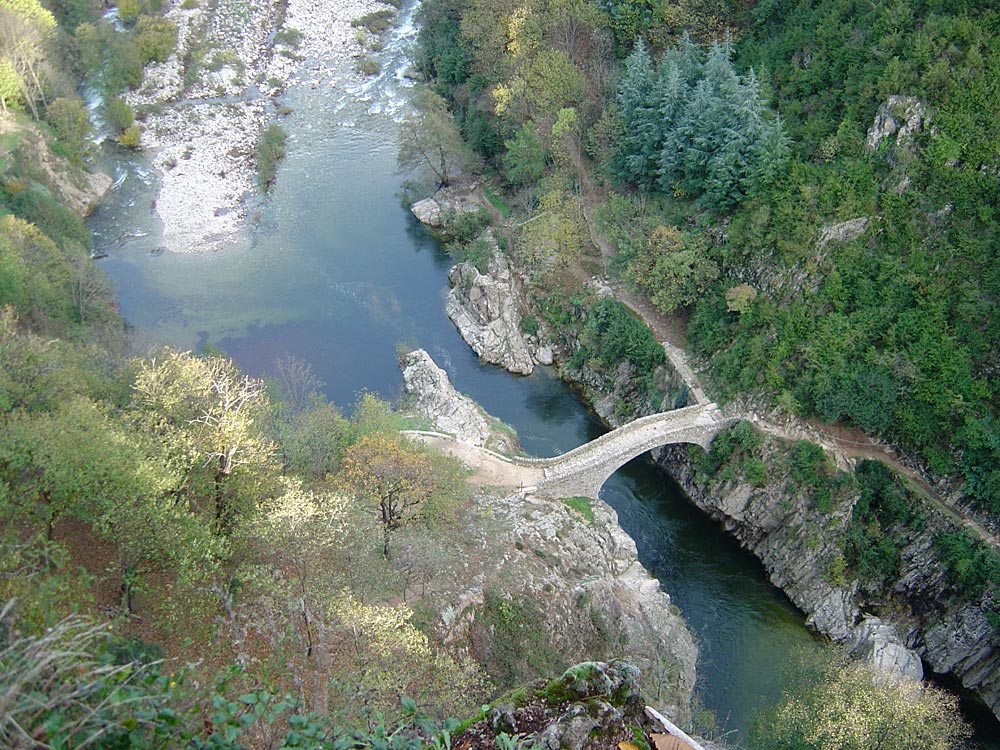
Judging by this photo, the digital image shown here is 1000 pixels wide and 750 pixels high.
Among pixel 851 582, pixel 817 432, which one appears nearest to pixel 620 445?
pixel 817 432

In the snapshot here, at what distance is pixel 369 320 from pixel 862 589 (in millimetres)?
33280

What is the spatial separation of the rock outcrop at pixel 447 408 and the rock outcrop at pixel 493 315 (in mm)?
4247

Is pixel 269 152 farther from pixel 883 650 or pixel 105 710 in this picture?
pixel 105 710

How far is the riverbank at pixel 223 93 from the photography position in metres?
58.2

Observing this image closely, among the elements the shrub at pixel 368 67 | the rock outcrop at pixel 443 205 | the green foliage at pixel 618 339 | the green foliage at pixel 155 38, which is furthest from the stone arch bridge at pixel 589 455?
the green foliage at pixel 155 38

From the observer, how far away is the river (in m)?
35.9

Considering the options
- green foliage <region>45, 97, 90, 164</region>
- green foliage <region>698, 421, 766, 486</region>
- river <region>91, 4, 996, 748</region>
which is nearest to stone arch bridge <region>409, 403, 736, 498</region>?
green foliage <region>698, 421, 766, 486</region>

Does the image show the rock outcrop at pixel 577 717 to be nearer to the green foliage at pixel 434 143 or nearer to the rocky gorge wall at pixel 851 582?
the rocky gorge wall at pixel 851 582

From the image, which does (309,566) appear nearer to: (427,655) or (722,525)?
(427,655)

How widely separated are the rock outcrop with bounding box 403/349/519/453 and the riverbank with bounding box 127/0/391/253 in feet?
68.1

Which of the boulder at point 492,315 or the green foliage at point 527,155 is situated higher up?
the green foliage at point 527,155

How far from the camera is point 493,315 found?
161ft

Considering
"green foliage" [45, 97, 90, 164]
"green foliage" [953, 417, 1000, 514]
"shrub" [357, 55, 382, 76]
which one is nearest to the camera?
"green foliage" [953, 417, 1000, 514]

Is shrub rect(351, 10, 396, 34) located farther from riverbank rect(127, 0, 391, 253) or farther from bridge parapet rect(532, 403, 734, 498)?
bridge parapet rect(532, 403, 734, 498)
